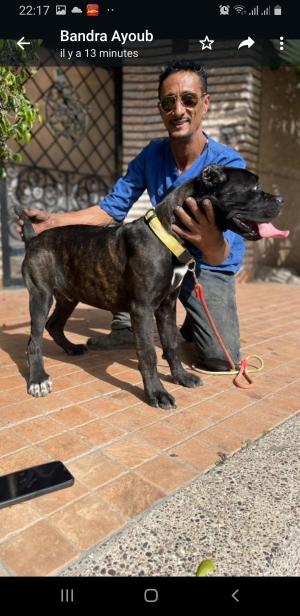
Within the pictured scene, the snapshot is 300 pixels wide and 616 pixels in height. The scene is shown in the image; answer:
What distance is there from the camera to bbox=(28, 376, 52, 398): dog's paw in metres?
2.93

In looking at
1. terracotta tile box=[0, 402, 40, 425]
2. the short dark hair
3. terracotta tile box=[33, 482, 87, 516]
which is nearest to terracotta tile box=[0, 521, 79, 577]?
terracotta tile box=[33, 482, 87, 516]

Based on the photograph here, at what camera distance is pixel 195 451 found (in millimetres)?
2281

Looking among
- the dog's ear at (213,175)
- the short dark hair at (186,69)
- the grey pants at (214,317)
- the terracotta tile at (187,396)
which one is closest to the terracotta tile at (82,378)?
the terracotta tile at (187,396)

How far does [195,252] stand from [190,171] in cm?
69

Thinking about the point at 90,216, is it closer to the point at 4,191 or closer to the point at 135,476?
the point at 135,476

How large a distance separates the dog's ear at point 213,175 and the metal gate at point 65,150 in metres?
5.24

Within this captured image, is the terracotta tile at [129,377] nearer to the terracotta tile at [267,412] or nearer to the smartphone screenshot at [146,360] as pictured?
the smartphone screenshot at [146,360]

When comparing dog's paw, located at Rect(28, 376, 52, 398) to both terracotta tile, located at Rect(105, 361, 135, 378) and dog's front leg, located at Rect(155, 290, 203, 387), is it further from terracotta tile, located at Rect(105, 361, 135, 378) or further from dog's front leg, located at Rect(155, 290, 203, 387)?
dog's front leg, located at Rect(155, 290, 203, 387)

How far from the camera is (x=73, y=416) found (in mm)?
2650

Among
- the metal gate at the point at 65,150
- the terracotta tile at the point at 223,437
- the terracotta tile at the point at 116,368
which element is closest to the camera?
the terracotta tile at the point at 223,437

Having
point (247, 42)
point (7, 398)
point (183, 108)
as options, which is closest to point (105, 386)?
point (7, 398)

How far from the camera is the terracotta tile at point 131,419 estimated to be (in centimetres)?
254

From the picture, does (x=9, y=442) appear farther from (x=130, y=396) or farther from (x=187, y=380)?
(x=187, y=380)

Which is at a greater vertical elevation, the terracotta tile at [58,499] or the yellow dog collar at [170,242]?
the yellow dog collar at [170,242]
